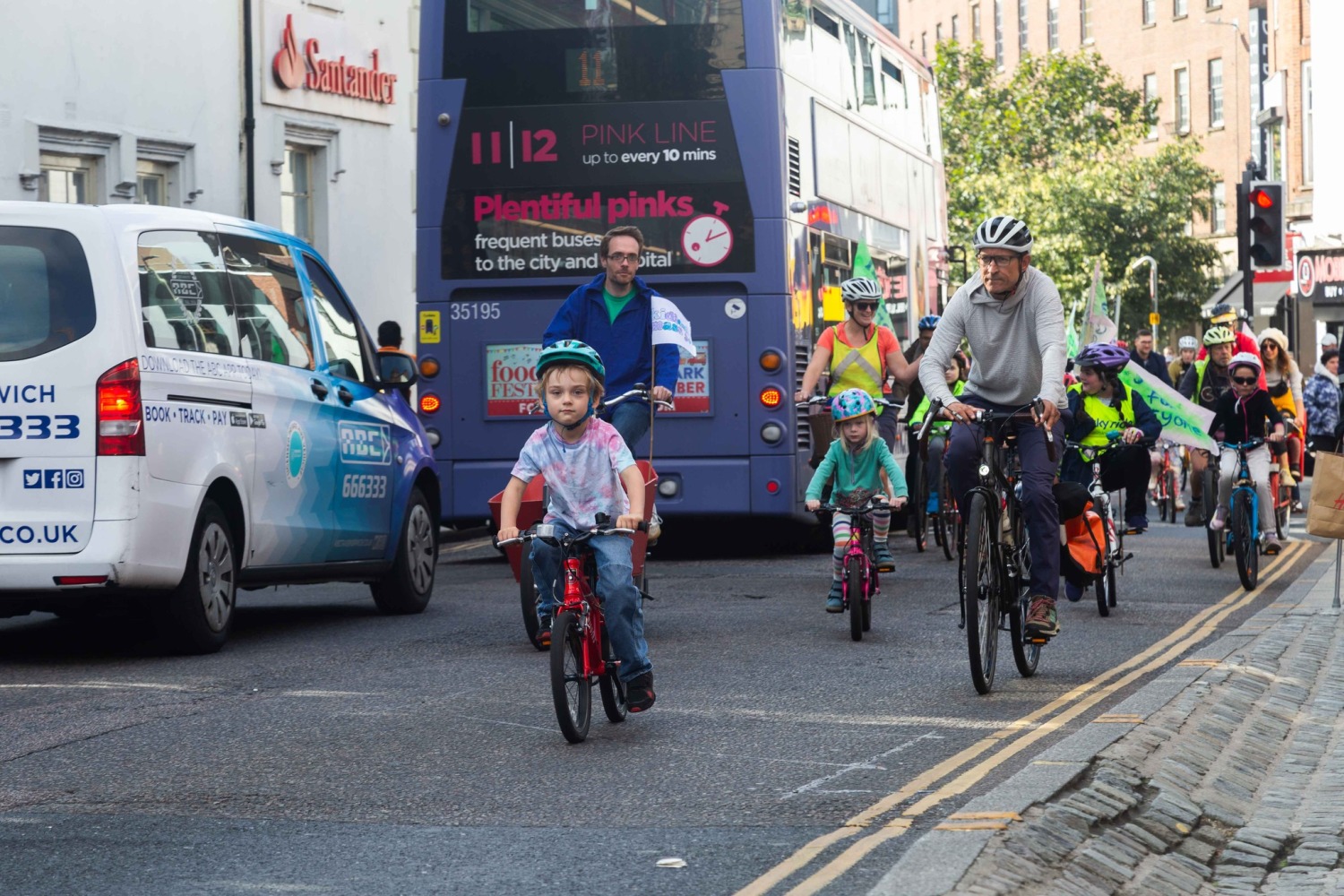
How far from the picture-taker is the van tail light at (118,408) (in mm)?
9383

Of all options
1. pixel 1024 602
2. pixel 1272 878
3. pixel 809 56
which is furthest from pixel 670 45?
pixel 1272 878

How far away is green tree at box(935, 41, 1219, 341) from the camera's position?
66625 mm

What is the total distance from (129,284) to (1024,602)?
404 centimetres

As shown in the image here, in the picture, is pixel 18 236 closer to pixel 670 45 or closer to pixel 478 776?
pixel 478 776

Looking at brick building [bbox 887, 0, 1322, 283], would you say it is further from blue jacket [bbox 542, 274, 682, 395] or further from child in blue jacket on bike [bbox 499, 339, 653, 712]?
child in blue jacket on bike [bbox 499, 339, 653, 712]

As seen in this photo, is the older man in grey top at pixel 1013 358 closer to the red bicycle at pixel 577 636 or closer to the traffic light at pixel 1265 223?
the red bicycle at pixel 577 636

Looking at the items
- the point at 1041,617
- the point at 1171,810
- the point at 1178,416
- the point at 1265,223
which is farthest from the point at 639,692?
the point at 1265,223

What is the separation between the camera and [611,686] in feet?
25.7

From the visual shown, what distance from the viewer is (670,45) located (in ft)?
50.4

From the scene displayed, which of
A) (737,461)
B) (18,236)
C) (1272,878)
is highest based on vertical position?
(18,236)

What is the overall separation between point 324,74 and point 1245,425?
14501mm

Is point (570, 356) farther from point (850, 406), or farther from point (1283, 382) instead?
point (1283, 382)

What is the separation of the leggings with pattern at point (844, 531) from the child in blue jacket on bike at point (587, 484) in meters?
3.23

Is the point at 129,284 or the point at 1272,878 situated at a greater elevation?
the point at 129,284
